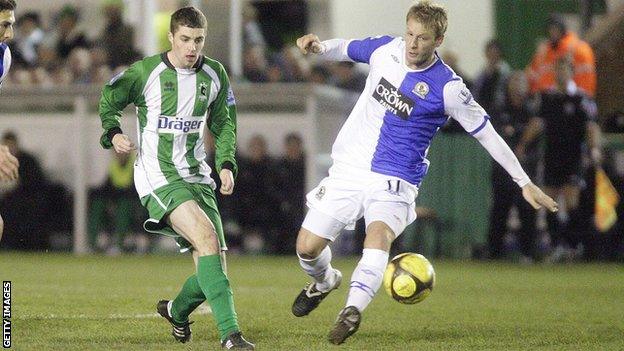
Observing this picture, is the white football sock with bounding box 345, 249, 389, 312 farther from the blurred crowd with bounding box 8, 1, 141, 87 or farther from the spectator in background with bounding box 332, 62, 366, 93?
the blurred crowd with bounding box 8, 1, 141, 87

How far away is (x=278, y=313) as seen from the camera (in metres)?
10.0

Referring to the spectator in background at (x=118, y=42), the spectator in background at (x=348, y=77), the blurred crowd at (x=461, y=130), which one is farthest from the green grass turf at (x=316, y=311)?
the spectator in background at (x=118, y=42)

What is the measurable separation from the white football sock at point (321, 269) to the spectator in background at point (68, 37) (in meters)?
11.1

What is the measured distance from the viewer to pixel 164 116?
8.22 meters

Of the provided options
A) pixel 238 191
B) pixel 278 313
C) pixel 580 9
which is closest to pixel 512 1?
pixel 580 9

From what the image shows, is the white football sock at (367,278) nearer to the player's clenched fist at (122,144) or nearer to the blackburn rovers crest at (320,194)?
the blackburn rovers crest at (320,194)

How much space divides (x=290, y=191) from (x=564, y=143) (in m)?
3.39

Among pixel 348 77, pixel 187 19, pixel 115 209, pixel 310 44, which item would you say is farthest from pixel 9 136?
pixel 187 19

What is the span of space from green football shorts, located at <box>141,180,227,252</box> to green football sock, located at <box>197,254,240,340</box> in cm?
40

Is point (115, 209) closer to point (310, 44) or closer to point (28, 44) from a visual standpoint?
point (28, 44)

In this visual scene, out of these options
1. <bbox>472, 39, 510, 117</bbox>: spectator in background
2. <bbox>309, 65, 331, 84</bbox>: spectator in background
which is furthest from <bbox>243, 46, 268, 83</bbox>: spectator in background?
<bbox>472, 39, 510, 117</bbox>: spectator in background

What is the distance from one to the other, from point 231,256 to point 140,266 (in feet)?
7.11

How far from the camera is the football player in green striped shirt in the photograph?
8031 mm

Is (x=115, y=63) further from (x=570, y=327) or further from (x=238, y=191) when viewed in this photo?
(x=570, y=327)
